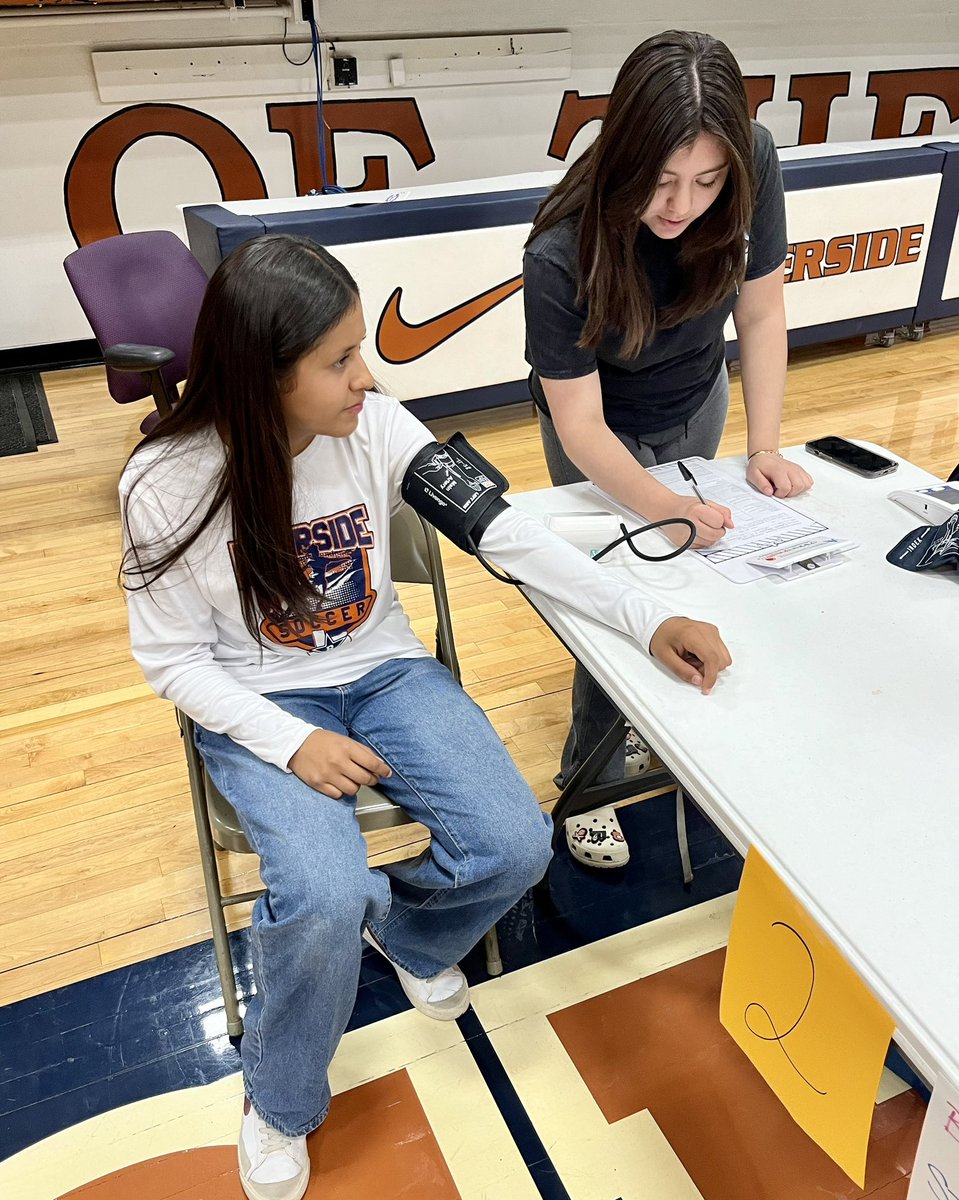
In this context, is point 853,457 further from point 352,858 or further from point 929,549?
point 352,858

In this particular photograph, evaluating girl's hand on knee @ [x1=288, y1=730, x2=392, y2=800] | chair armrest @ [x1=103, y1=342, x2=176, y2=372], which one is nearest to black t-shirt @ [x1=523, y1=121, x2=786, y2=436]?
girl's hand on knee @ [x1=288, y1=730, x2=392, y2=800]

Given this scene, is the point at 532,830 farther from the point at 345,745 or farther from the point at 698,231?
the point at 698,231

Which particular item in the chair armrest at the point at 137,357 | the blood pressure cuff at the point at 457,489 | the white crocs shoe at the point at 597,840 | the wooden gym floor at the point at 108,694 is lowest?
the wooden gym floor at the point at 108,694

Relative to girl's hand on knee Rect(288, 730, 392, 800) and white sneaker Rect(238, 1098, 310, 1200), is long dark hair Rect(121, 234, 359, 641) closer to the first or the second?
girl's hand on knee Rect(288, 730, 392, 800)

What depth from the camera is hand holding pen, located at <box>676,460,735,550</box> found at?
1269 millimetres

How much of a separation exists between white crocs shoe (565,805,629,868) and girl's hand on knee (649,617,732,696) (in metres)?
0.72

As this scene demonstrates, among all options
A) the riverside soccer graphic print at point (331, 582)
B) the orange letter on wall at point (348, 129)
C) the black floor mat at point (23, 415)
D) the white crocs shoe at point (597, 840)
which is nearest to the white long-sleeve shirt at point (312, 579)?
the riverside soccer graphic print at point (331, 582)

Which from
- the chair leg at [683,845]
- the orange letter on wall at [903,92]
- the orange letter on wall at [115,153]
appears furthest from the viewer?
the orange letter on wall at [903,92]

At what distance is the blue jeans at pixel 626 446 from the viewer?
→ 1.54 metres

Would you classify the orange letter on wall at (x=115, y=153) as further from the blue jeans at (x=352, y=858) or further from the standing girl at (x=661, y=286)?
the blue jeans at (x=352, y=858)

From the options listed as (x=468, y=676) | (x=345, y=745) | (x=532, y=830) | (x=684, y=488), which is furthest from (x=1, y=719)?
(x=684, y=488)

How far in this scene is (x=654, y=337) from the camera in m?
1.37

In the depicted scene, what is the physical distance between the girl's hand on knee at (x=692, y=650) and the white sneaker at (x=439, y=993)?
2.28 ft

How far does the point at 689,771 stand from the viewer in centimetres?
93
